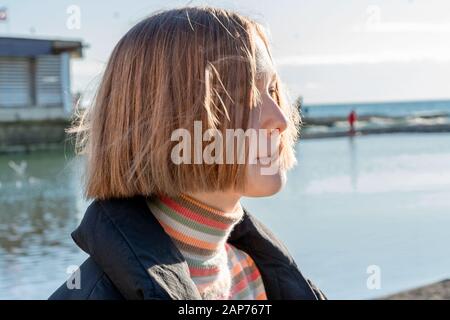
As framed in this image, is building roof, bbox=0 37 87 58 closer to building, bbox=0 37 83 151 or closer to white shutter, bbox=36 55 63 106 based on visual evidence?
building, bbox=0 37 83 151

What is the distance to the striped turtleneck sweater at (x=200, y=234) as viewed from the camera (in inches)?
48.0

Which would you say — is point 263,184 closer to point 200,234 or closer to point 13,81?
point 200,234

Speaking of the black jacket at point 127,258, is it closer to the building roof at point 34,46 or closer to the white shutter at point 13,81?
the building roof at point 34,46

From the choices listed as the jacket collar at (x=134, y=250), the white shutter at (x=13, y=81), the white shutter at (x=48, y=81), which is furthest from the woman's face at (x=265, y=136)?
the white shutter at (x=48, y=81)

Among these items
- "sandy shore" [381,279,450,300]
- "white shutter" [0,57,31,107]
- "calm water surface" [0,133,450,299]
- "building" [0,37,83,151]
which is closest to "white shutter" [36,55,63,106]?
"building" [0,37,83,151]

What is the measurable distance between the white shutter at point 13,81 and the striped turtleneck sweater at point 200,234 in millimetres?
26003

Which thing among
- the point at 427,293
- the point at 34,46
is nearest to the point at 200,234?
the point at 427,293

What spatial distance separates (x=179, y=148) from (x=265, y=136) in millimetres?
138

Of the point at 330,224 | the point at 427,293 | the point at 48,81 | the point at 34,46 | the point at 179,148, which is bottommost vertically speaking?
the point at 48,81

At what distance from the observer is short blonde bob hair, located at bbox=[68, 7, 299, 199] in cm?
118

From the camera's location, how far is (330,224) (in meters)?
8.72

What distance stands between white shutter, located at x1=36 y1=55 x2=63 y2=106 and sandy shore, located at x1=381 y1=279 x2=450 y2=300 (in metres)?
22.6

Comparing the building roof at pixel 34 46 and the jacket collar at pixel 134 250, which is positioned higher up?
the jacket collar at pixel 134 250
